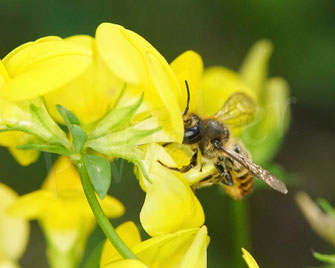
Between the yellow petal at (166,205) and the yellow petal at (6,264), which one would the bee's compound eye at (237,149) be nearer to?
the yellow petal at (166,205)

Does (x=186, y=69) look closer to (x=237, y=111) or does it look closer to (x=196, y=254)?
(x=237, y=111)

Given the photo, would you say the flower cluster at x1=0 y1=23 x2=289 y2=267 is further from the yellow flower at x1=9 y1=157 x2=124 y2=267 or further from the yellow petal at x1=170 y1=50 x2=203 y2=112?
the yellow flower at x1=9 y1=157 x2=124 y2=267

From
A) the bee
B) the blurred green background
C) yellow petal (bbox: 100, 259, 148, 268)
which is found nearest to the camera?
yellow petal (bbox: 100, 259, 148, 268)

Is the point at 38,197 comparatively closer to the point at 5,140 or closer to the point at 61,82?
the point at 5,140

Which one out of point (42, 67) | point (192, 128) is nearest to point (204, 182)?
point (192, 128)

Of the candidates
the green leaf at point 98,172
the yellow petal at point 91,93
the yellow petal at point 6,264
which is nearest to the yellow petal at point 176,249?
the green leaf at point 98,172

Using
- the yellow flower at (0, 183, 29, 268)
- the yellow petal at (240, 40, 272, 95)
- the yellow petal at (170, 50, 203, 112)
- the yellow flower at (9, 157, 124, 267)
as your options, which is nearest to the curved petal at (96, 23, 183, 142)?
the yellow petal at (170, 50, 203, 112)

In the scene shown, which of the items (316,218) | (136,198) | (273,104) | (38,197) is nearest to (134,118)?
(38,197)

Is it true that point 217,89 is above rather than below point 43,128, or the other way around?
below
